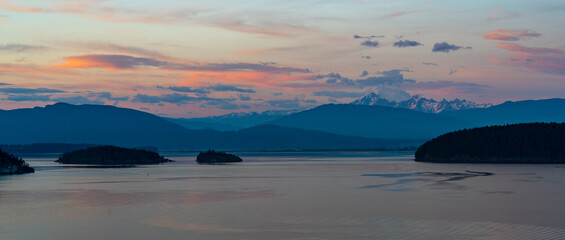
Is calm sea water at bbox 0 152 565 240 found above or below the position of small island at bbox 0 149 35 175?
below

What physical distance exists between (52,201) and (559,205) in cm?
4986

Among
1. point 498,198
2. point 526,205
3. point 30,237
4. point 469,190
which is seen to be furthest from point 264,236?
point 469,190

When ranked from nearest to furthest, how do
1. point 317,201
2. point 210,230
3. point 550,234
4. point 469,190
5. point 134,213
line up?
point 550,234 → point 210,230 → point 134,213 → point 317,201 → point 469,190

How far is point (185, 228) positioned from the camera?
52.5m

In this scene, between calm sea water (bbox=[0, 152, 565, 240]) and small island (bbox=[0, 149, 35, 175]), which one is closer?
calm sea water (bbox=[0, 152, 565, 240])

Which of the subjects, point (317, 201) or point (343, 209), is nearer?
point (343, 209)

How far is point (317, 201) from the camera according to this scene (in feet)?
238

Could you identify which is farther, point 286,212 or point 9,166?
point 9,166

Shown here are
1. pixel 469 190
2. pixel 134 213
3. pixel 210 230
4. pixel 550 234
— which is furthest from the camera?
pixel 469 190

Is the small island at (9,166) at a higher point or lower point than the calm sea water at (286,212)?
higher

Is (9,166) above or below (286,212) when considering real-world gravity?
above

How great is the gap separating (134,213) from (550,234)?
33.5m

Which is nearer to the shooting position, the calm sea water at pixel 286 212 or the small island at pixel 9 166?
the calm sea water at pixel 286 212

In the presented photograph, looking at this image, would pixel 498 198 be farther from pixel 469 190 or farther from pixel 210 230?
pixel 210 230
